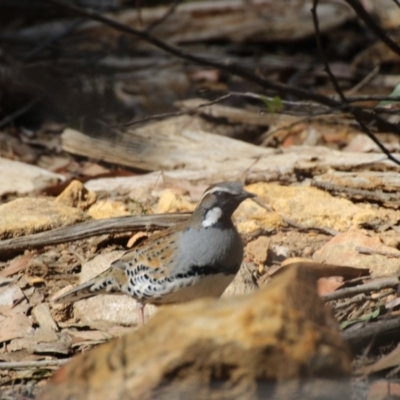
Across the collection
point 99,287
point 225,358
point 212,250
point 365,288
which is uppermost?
point 225,358

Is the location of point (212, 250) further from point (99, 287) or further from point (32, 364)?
point (32, 364)

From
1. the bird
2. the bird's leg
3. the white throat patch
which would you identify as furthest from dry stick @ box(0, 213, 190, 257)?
the white throat patch

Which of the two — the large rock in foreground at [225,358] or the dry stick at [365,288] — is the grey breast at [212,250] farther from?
the large rock in foreground at [225,358]

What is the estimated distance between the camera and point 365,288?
5.54m

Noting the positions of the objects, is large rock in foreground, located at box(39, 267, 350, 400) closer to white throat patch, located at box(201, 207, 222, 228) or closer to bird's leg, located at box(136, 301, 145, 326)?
white throat patch, located at box(201, 207, 222, 228)

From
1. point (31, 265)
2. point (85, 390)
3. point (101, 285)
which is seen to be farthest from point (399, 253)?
point (85, 390)

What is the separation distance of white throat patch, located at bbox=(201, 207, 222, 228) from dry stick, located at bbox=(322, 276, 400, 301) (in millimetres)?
907

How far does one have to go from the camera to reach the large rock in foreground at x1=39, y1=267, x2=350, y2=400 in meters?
3.58

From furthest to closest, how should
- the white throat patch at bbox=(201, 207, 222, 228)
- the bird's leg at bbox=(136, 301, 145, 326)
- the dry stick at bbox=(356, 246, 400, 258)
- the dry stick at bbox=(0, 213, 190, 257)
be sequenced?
the dry stick at bbox=(0, 213, 190, 257) → the dry stick at bbox=(356, 246, 400, 258) → the bird's leg at bbox=(136, 301, 145, 326) → the white throat patch at bbox=(201, 207, 222, 228)

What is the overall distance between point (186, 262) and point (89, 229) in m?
1.48

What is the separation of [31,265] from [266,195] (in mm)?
2134

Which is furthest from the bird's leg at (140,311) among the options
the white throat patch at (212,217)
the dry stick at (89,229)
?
the dry stick at (89,229)

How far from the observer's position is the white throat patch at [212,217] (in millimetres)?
5909

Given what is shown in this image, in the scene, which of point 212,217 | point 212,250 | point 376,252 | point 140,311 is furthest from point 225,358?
point 376,252
